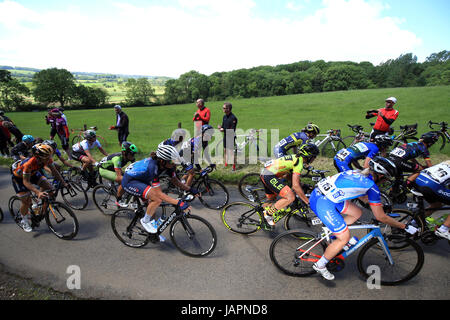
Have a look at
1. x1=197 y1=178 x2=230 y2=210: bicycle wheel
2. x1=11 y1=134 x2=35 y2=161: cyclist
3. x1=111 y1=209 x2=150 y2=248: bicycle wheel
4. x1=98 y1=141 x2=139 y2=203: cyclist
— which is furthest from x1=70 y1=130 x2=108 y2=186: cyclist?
x1=197 y1=178 x2=230 y2=210: bicycle wheel

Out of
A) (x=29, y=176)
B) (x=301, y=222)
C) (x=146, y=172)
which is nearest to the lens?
(x=146, y=172)

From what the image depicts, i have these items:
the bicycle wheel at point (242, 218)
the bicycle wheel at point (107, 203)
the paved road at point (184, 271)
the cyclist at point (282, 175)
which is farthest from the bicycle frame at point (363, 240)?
the bicycle wheel at point (107, 203)

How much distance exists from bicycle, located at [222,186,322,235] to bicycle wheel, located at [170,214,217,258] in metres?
0.81

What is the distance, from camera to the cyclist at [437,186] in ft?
13.3

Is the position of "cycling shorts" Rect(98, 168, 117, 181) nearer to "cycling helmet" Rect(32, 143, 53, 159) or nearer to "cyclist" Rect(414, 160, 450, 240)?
"cycling helmet" Rect(32, 143, 53, 159)

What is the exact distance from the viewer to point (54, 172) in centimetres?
552

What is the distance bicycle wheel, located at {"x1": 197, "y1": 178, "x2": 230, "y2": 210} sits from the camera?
6184 millimetres

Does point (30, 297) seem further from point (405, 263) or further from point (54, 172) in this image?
point (405, 263)

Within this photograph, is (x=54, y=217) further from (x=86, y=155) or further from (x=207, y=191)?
(x=207, y=191)

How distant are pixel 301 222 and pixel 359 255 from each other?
5.86 ft

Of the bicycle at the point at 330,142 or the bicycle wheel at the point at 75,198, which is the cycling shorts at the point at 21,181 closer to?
the bicycle wheel at the point at 75,198

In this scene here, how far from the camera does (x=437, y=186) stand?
13.6 ft

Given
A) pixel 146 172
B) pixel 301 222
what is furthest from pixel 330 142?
pixel 146 172

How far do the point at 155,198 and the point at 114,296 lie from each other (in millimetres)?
1600
